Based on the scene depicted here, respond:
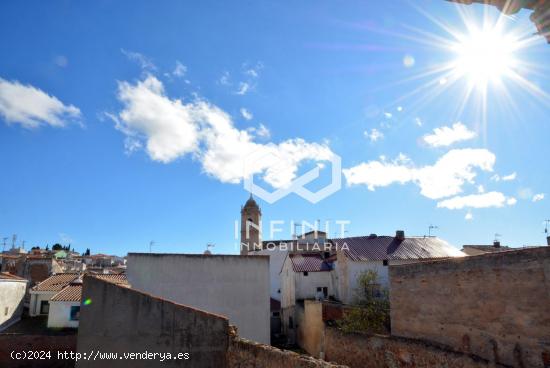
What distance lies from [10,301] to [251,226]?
27227 millimetres

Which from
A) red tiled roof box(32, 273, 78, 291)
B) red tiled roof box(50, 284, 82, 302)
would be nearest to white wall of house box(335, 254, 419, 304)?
red tiled roof box(50, 284, 82, 302)

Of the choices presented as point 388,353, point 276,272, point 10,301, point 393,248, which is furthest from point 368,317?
point 10,301

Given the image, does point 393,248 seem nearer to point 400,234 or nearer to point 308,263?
point 400,234

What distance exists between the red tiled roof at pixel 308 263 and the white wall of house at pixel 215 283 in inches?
463

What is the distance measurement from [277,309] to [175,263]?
1569 centimetres

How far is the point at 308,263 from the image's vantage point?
110ft

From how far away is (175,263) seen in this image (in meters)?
19.8

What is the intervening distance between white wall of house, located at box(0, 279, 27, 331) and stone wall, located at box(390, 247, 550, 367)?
24.7 meters

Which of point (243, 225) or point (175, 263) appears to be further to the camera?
point (243, 225)

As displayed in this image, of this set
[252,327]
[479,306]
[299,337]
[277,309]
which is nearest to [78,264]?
[277,309]

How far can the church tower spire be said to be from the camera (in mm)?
47594

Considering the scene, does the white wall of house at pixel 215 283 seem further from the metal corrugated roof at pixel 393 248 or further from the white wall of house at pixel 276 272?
the white wall of house at pixel 276 272

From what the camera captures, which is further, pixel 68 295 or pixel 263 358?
pixel 68 295

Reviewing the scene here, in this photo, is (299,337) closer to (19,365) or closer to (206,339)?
(19,365)
